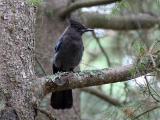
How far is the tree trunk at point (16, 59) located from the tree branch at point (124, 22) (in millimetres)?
2588

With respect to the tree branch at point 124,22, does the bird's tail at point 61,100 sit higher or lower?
lower

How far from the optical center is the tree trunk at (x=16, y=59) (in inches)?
148

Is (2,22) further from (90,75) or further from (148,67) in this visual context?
(148,67)

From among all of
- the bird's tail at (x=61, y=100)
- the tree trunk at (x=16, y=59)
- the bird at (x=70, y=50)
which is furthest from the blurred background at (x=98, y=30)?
the tree trunk at (x=16, y=59)

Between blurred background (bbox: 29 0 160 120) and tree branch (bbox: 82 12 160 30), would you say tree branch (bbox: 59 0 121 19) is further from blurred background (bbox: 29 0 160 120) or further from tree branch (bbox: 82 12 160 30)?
tree branch (bbox: 82 12 160 30)

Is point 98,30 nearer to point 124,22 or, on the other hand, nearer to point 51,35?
point 124,22

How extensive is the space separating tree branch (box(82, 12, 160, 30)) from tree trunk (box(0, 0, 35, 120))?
102 inches

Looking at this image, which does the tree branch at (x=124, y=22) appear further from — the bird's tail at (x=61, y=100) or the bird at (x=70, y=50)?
the bird's tail at (x=61, y=100)

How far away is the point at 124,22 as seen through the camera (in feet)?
22.1

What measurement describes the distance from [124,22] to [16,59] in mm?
3098

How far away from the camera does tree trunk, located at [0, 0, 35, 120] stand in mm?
3766

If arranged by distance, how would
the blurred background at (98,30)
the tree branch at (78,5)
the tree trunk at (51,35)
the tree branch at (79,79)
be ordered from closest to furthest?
the tree branch at (79,79) < the tree branch at (78,5) < the blurred background at (98,30) < the tree trunk at (51,35)

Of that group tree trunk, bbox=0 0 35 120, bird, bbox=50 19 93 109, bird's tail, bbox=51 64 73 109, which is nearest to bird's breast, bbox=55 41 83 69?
bird, bbox=50 19 93 109

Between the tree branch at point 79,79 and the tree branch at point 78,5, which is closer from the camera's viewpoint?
the tree branch at point 79,79
